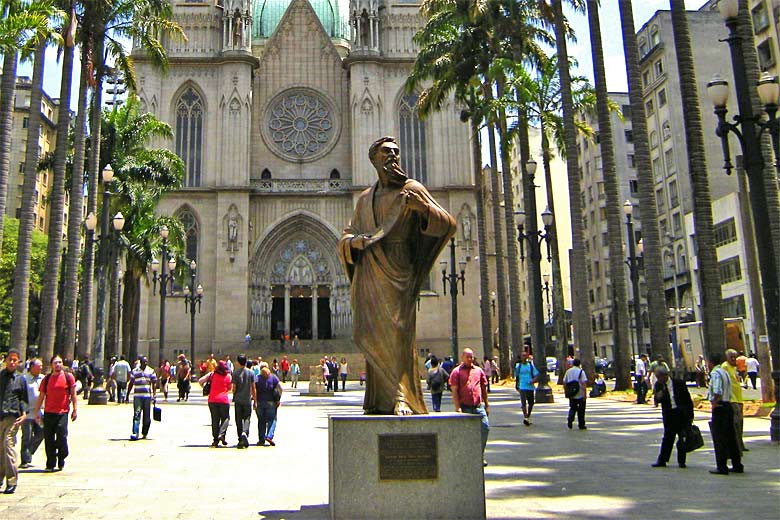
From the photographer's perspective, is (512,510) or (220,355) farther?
(220,355)

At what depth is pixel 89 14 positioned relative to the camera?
914 inches

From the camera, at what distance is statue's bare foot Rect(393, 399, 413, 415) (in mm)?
5617

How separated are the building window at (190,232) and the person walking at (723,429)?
3696 centimetres

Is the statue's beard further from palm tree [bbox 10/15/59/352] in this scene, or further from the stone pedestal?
palm tree [bbox 10/15/59/352]

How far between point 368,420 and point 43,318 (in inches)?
693

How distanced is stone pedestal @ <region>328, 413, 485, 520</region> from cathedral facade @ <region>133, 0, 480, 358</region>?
35784 mm

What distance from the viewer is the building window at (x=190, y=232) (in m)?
42.0

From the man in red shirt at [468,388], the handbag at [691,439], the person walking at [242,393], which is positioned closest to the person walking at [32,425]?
the person walking at [242,393]

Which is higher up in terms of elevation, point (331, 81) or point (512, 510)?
point (331, 81)

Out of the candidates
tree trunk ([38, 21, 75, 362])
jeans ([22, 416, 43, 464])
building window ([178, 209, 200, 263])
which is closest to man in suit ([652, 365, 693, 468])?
jeans ([22, 416, 43, 464])

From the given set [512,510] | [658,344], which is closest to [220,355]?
[658,344]

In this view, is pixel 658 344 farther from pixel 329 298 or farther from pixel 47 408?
pixel 329 298

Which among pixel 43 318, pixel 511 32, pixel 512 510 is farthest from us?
pixel 511 32

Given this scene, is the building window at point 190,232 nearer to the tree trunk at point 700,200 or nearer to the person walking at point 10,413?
the tree trunk at point 700,200
